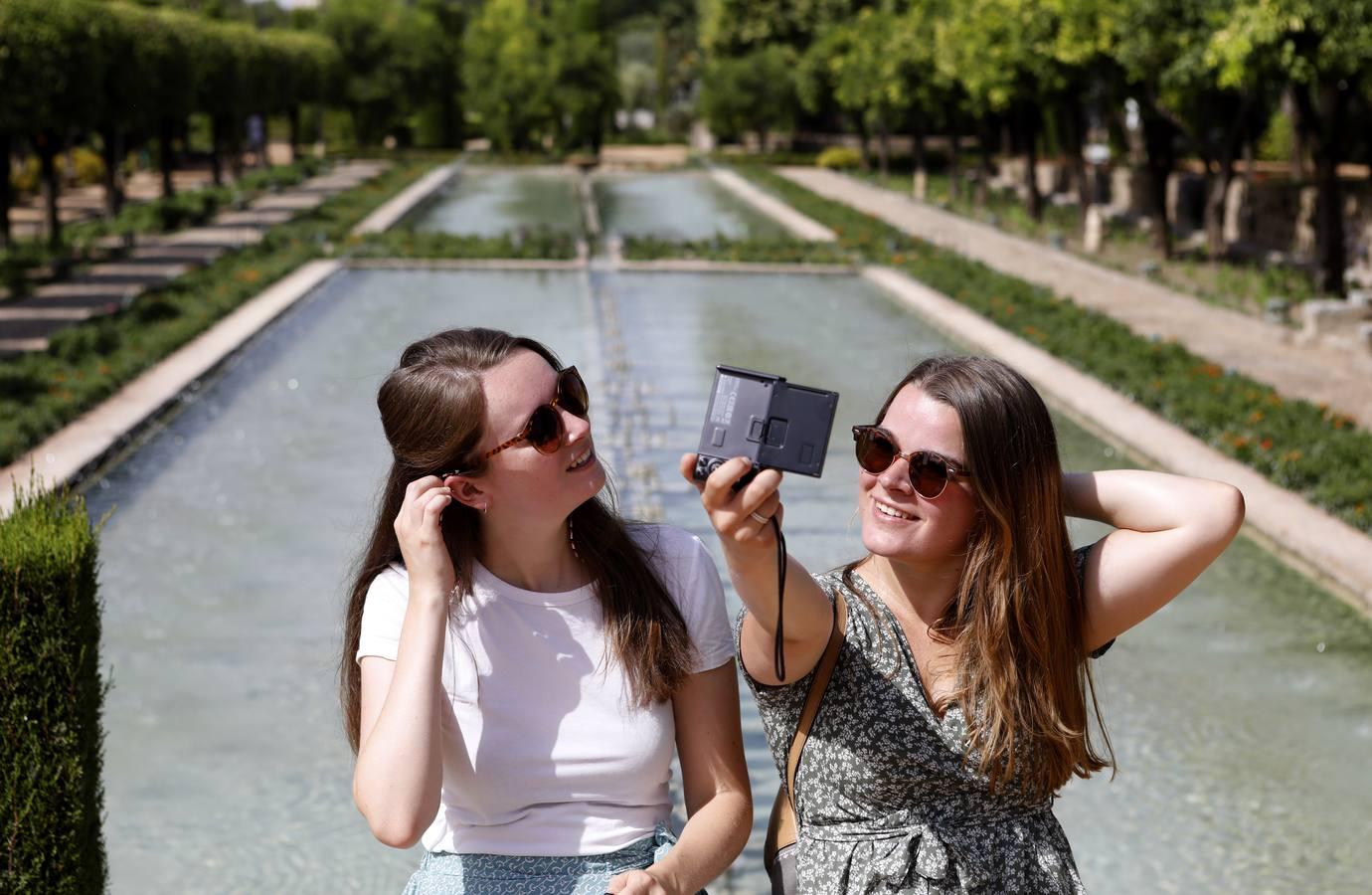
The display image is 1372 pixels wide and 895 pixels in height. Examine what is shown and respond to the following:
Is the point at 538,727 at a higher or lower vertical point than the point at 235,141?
lower

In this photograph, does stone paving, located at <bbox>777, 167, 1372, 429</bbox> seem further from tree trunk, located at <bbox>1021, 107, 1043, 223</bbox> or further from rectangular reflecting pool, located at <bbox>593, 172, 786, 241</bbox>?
rectangular reflecting pool, located at <bbox>593, 172, 786, 241</bbox>

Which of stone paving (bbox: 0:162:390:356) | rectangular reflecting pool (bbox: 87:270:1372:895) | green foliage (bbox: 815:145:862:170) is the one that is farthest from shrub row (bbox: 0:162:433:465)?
green foliage (bbox: 815:145:862:170)

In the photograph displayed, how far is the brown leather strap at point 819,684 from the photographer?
222 centimetres

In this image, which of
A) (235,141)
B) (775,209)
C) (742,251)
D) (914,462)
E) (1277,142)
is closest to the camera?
(914,462)

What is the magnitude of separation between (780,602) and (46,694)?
1.54 metres

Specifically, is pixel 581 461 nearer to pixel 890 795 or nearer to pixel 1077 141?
Answer: pixel 890 795

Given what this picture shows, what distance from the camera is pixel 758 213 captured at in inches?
1168

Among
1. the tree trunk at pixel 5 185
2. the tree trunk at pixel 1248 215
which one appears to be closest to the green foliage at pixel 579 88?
the tree trunk at pixel 1248 215

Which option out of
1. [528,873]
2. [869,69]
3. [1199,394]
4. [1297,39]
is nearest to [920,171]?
[869,69]

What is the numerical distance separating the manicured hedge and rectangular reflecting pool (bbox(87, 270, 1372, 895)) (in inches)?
28.0

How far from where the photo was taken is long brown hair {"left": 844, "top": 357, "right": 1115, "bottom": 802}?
2.20 meters

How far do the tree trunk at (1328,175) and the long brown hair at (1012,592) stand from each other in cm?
1470

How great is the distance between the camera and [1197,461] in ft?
29.2

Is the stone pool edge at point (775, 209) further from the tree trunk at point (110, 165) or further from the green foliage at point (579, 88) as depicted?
the tree trunk at point (110, 165)
